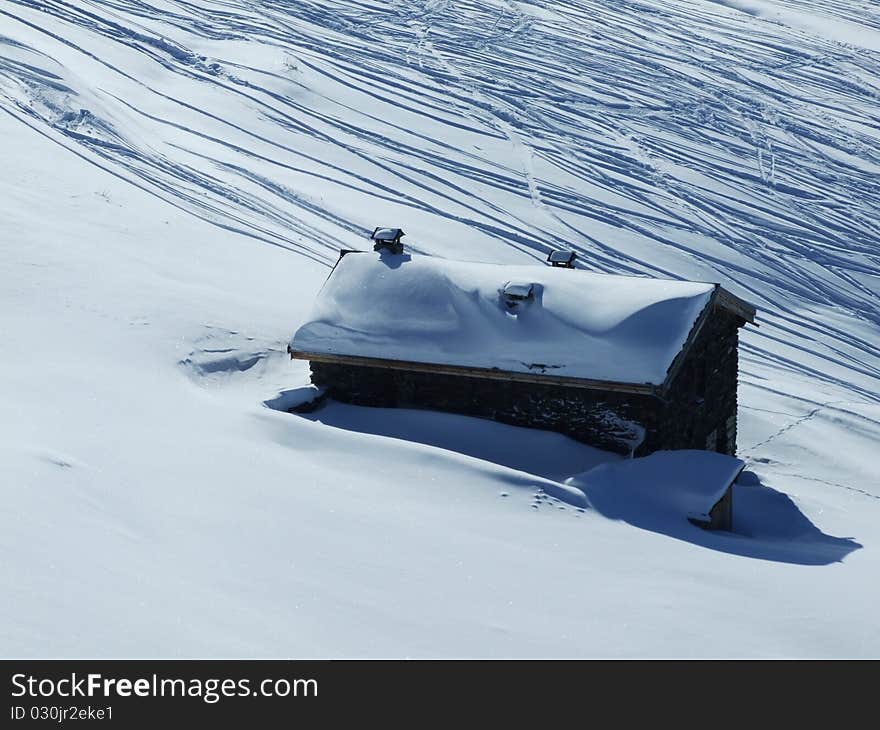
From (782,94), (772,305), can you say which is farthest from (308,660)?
(782,94)

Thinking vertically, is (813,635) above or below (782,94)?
below

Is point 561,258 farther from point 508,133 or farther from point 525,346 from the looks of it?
point 508,133

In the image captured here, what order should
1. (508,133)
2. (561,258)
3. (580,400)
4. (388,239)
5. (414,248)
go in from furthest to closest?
(508,133) < (414,248) < (561,258) < (388,239) < (580,400)

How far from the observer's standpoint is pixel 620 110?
136ft

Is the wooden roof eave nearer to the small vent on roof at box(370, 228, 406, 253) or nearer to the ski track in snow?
the small vent on roof at box(370, 228, 406, 253)

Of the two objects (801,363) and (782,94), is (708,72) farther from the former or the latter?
(801,363)

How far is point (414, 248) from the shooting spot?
29.6 m

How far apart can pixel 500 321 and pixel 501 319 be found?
0.12 feet

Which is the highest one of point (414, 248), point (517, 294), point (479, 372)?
point (517, 294)

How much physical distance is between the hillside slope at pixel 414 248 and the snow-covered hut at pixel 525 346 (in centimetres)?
67

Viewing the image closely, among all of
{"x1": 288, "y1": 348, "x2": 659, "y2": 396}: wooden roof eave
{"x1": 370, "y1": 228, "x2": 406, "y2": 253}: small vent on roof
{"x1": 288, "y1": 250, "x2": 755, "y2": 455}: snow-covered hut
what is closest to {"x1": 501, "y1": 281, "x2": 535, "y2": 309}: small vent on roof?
{"x1": 288, "y1": 250, "x2": 755, "y2": 455}: snow-covered hut

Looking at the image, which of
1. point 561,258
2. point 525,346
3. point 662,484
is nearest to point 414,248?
point 561,258

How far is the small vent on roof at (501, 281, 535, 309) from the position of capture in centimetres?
1775
